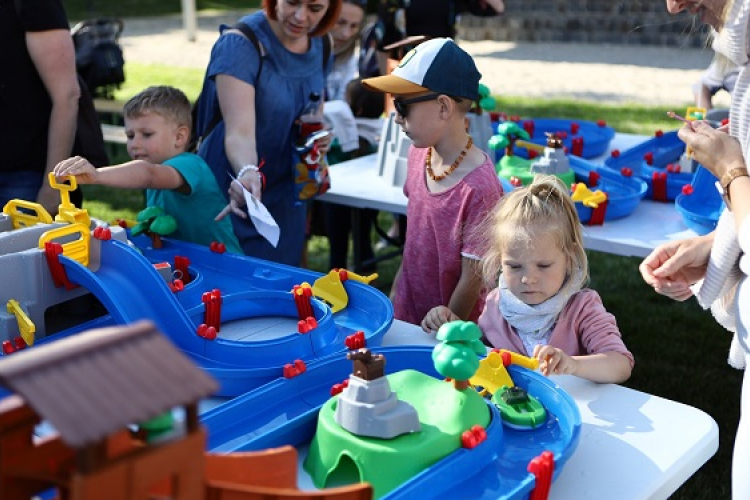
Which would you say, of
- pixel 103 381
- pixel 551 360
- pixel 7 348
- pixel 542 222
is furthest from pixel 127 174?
pixel 103 381

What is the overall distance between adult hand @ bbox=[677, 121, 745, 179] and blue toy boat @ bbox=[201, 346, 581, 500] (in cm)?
43

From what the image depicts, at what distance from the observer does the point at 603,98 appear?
8.01 metres

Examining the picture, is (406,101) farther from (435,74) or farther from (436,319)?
(436,319)

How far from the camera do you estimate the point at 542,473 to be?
120 cm

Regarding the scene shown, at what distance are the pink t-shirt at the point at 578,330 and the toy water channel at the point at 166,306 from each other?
0.75 feet

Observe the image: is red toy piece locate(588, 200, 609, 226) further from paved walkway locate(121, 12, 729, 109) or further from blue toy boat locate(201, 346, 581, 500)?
paved walkway locate(121, 12, 729, 109)

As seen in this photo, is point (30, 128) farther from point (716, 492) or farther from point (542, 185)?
point (716, 492)

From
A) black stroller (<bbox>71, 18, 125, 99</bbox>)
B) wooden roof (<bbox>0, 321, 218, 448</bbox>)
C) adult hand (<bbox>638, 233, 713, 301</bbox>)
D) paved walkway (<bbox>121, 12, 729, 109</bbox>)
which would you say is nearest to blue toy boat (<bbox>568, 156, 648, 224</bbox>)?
adult hand (<bbox>638, 233, 713, 301</bbox>)

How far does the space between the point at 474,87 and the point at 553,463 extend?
1.12m

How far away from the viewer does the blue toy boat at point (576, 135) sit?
3.16 metres

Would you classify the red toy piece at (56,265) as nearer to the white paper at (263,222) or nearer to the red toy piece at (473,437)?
the white paper at (263,222)

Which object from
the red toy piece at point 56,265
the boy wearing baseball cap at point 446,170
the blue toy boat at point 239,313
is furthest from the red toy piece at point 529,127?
the red toy piece at point 56,265

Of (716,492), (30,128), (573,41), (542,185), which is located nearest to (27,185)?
(30,128)

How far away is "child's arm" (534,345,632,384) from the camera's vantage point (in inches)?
60.7
